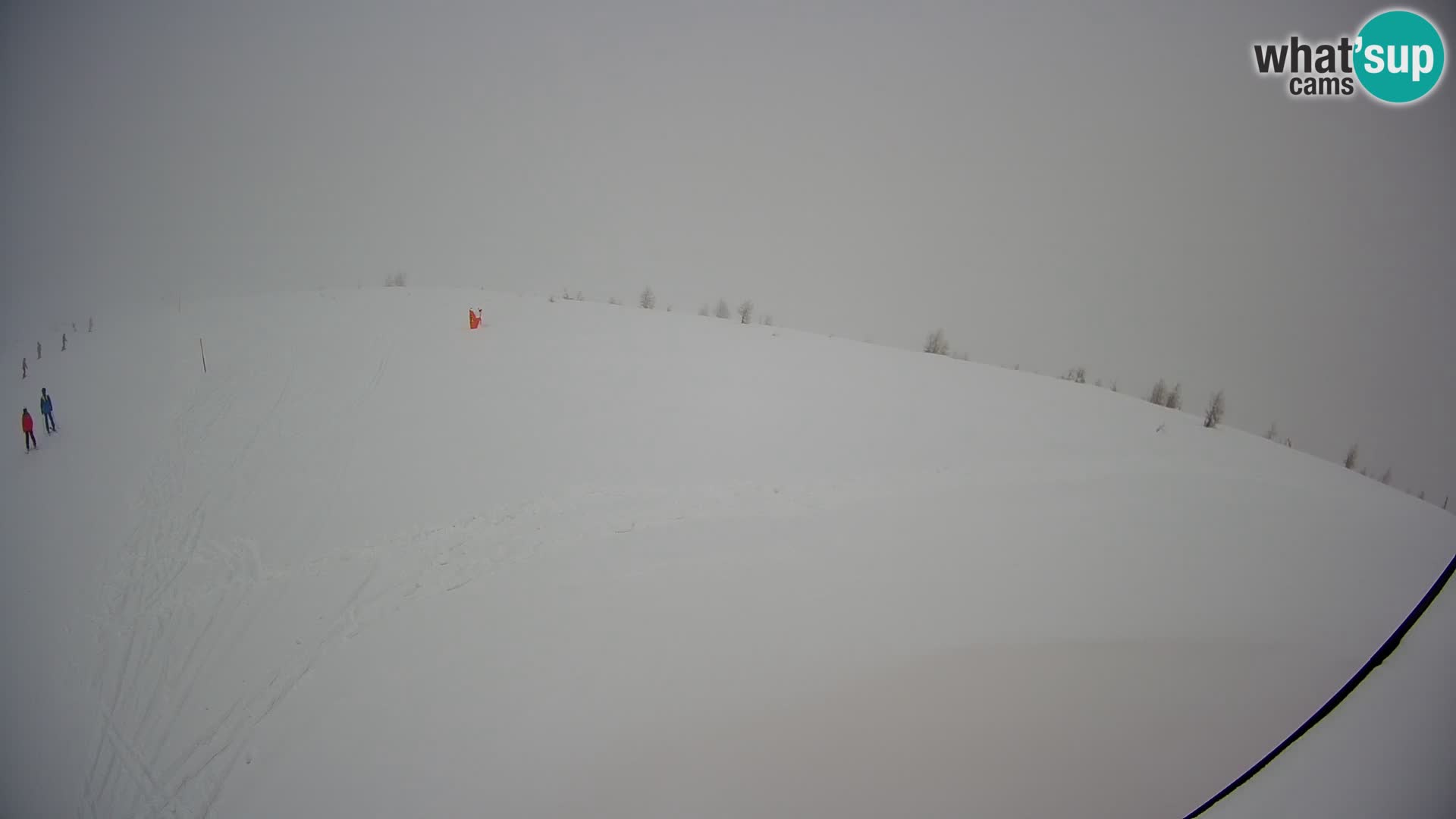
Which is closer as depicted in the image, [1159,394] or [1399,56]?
[1399,56]

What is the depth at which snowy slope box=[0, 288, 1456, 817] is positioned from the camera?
13.4 ft

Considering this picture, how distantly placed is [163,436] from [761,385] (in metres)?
11.9

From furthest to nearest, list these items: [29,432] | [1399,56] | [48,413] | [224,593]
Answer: [48,413] → [29,432] → [224,593] → [1399,56]

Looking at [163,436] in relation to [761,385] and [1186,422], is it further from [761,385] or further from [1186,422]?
[1186,422]

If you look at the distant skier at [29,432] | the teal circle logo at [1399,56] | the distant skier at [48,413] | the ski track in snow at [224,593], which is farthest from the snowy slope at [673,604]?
the teal circle logo at [1399,56]

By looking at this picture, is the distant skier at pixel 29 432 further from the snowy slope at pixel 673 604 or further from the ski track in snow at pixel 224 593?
the ski track in snow at pixel 224 593

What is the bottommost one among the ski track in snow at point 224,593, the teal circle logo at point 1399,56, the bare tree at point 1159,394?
the ski track in snow at point 224,593

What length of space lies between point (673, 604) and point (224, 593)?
5855mm

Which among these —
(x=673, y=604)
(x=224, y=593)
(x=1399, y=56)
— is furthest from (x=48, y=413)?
(x=1399, y=56)

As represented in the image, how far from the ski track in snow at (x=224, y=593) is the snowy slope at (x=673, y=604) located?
0.04 m

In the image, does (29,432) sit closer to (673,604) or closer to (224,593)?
(224,593)

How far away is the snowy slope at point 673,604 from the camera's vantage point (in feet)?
13.4

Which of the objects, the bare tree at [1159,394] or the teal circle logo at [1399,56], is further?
the bare tree at [1159,394]

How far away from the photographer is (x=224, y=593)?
6406 millimetres
